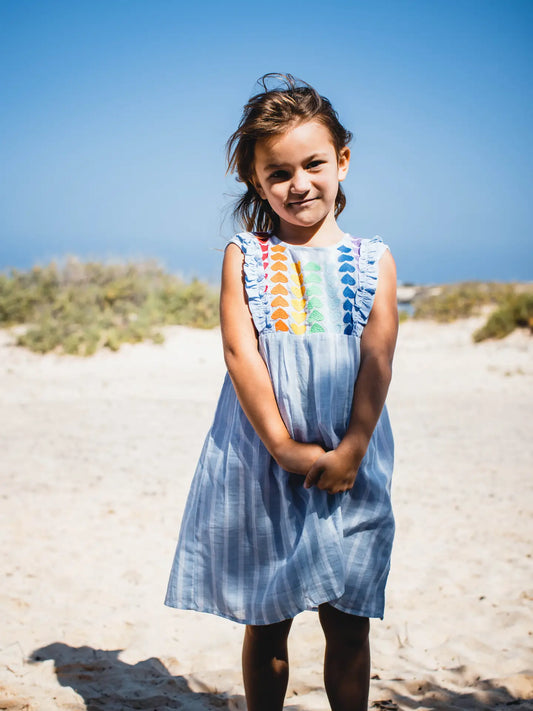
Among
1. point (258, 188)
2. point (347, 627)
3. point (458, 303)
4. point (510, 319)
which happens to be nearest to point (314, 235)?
point (258, 188)

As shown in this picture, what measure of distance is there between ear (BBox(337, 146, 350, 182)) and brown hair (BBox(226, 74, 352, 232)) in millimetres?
19

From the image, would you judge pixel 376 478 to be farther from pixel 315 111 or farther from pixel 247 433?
pixel 315 111

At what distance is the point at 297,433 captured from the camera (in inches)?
56.9

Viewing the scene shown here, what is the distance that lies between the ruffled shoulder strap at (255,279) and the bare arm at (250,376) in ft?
0.07

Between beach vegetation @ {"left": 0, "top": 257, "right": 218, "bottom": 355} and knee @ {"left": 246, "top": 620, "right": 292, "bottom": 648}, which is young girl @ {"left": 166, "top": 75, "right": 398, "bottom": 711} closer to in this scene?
knee @ {"left": 246, "top": 620, "right": 292, "bottom": 648}

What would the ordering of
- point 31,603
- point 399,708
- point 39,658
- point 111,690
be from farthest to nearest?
point 31,603 < point 39,658 < point 111,690 < point 399,708

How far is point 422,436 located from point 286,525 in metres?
4.67

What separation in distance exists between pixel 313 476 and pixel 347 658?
51 cm

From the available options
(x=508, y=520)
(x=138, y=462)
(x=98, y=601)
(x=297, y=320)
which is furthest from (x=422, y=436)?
(x=297, y=320)

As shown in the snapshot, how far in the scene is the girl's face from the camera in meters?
1.51

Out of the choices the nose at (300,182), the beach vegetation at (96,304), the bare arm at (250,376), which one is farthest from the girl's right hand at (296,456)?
the beach vegetation at (96,304)

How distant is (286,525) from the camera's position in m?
1.44

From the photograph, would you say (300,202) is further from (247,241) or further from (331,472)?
(331,472)

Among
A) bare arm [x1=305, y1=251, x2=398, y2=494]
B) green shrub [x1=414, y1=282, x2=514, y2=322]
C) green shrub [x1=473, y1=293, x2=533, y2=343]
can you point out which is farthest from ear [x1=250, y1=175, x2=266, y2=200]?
green shrub [x1=414, y1=282, x2=514, y2=322]
